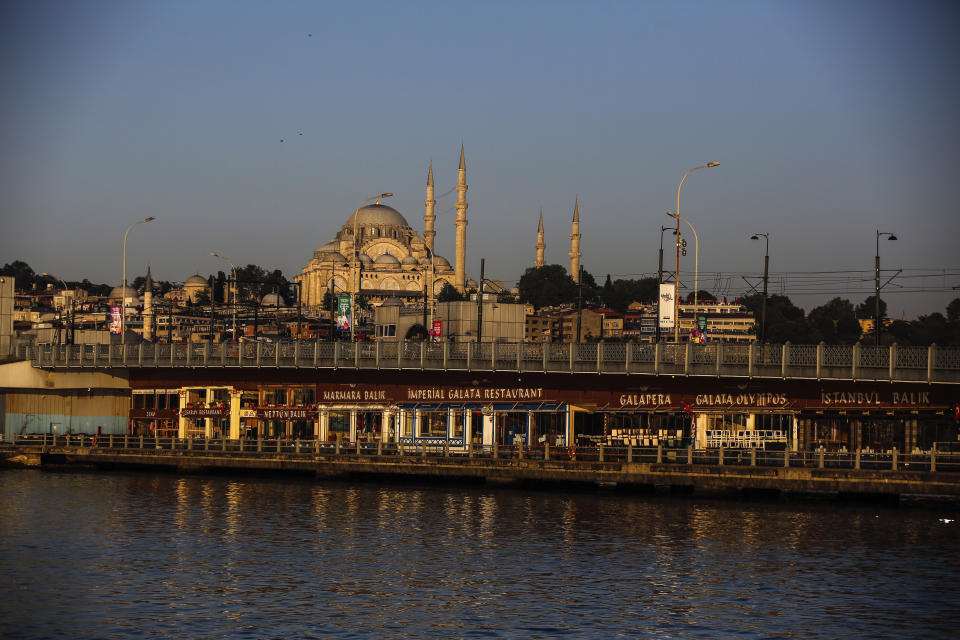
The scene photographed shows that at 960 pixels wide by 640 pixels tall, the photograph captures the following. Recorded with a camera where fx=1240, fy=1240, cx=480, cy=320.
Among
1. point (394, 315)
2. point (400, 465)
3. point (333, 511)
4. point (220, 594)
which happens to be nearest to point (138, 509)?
point (333, 511)

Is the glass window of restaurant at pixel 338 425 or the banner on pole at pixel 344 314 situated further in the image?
the banner on pole at pixel 344 314

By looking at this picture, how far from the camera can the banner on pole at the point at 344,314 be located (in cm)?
7744

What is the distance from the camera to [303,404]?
72125mm

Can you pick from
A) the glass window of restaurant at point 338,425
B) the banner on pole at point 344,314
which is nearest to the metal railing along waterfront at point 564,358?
the glass window of restaurant at point 338,425

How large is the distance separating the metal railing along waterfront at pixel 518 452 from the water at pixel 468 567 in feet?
8.08

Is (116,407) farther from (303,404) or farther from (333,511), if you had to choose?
(333,511)

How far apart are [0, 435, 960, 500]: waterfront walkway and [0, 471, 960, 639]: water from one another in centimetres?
133

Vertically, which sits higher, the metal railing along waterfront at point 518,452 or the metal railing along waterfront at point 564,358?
the metal railing along waterfront at point 564,358

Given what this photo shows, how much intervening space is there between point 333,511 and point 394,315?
39.6 meters

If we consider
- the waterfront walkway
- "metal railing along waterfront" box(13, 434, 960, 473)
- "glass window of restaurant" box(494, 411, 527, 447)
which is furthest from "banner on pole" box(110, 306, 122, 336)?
"glass window of restaurant" box(494, 411, 527, 447)

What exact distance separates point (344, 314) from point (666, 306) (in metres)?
21.8

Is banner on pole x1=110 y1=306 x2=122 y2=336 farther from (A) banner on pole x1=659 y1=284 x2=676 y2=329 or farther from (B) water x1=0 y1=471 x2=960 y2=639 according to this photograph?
(A) banner on pole x1=659 y1=284 x2=676 y2=329

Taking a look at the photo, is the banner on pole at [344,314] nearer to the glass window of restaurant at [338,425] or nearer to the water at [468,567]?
the glass window of restaurant at [338,425]

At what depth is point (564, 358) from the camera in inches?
2507
